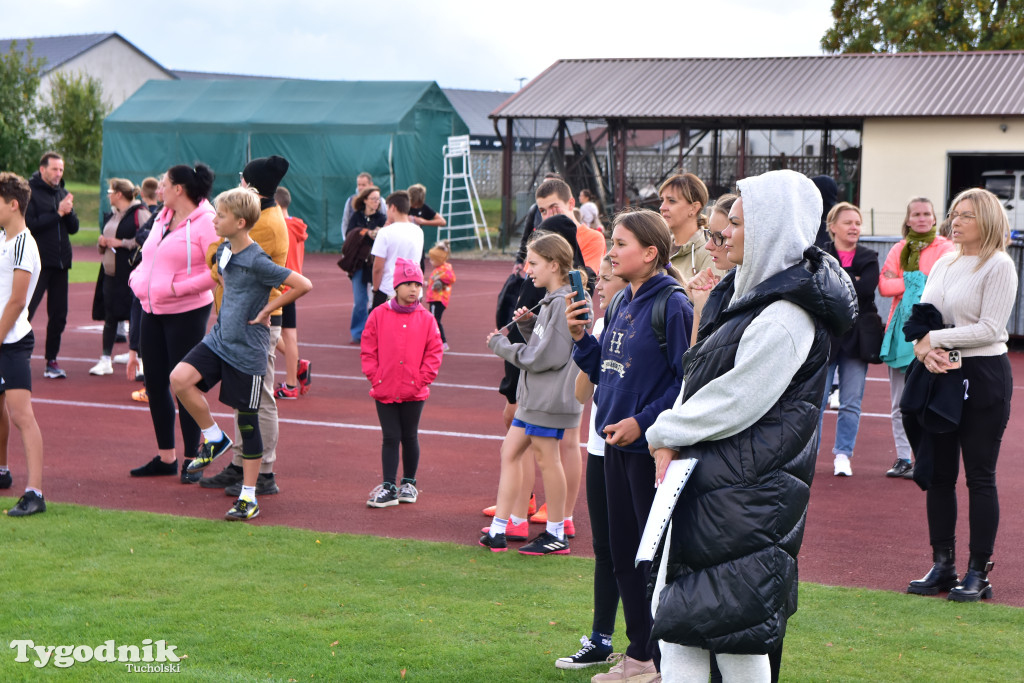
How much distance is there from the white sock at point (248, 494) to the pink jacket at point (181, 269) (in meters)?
1.49

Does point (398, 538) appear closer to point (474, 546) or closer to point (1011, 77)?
point (474, 546)

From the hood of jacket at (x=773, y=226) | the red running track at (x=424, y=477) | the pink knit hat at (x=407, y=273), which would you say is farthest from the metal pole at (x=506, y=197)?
the hood of jacket at (x=773, y=226)

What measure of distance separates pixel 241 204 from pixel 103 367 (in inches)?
245

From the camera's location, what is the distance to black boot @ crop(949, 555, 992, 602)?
5621 mm

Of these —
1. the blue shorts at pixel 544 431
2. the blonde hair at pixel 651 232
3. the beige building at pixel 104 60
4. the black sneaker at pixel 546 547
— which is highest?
the beige building at pixel 104 60

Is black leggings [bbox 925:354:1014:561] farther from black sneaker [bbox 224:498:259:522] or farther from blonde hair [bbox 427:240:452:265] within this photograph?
blonde hair [bbox 427:240:452:265]

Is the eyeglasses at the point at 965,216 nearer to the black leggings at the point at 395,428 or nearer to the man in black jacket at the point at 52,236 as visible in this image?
the black leggings at the point at 395,428

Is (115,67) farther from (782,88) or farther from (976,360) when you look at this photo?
(976,360)

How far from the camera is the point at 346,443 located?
926 cm

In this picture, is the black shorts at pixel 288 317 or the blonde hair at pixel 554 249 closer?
the blonde hair at pixel 554 249

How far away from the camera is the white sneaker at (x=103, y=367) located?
40.5ft

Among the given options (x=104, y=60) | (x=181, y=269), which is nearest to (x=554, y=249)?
(x=181, y=269)

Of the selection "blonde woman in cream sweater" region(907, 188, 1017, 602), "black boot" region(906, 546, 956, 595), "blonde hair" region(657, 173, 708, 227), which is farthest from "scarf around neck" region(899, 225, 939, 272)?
"blonde hair" region(657, 173, 708, 227)

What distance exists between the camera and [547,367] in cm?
609
